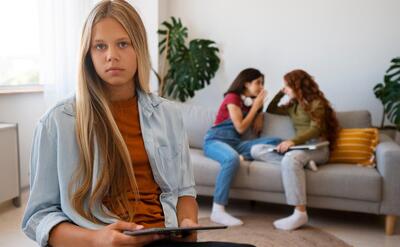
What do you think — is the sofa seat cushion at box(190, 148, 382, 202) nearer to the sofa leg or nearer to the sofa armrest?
the sofa armrest

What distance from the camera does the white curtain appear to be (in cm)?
343

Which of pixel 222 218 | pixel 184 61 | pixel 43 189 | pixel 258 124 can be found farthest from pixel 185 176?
pixel 184 61

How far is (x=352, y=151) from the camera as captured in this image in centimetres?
296

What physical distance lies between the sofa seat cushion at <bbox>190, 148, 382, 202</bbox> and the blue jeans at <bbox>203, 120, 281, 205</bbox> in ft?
0.23

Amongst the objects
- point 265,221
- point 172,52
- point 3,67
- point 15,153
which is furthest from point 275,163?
point 3,67

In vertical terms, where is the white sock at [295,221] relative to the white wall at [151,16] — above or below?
below

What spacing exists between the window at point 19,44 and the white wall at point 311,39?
4.15 ft

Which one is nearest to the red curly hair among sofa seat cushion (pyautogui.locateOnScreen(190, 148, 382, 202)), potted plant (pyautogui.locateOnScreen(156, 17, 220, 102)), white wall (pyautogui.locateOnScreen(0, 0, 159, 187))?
sofa seat cushion (pyautogui.locateOnScreen(190, 148, 382, 202))

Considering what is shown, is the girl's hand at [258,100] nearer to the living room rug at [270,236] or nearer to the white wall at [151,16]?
the living room rug at [270,236]

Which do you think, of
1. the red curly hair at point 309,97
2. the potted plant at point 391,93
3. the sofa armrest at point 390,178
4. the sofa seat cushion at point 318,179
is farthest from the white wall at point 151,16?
the sofa armrest at point 390,178

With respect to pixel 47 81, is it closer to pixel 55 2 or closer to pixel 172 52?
pixel 55 2

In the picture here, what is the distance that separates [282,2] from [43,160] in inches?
132

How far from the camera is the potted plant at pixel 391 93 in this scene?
3311 mm

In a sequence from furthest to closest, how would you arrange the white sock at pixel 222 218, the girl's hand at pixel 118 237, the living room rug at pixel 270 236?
the white sock at pixel 222 218, the living room rug at pixel 270 236, the girl's hand at pixel 118 237
